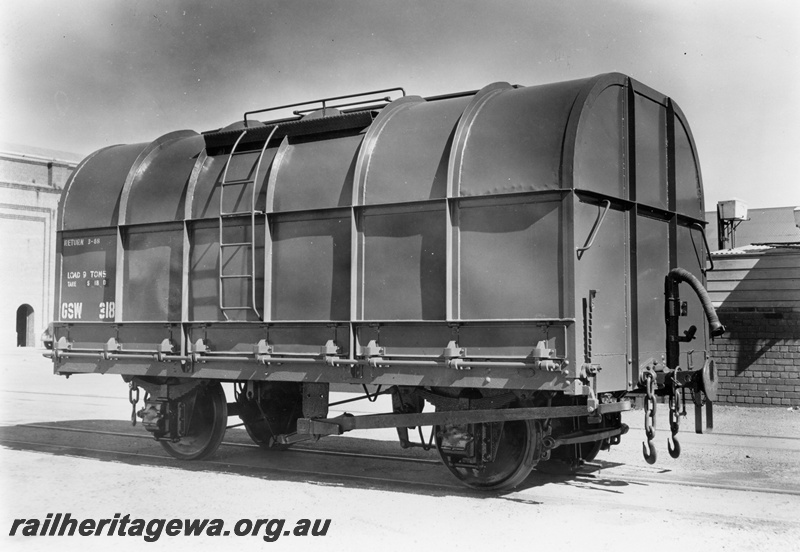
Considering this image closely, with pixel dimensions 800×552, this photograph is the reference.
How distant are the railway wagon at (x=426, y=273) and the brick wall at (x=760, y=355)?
21.3 feet

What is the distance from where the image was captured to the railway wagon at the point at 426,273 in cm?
843

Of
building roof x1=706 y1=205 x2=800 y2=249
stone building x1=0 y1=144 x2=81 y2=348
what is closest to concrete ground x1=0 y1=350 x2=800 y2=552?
building roof x1=706 y1=205 x2=800 y2=249

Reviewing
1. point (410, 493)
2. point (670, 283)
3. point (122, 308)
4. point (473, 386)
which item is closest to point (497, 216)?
point (473, 386)

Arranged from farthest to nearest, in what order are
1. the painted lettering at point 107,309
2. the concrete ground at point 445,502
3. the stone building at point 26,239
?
1. the stone building at point 26,239
2. the painted lettering at point 107,309
3. the concrete ground at point 445,502

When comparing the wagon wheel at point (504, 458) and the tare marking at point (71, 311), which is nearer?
A: the wagon wheel at point (504, 458)

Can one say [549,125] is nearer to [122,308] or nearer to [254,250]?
[254,250]

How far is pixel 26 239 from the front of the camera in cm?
4428

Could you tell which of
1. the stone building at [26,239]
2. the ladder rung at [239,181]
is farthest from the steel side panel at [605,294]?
the stone building at [26,239]

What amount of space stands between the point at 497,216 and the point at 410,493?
10.4 feet

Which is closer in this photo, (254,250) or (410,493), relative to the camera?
(410,493)

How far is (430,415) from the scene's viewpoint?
29.6ft

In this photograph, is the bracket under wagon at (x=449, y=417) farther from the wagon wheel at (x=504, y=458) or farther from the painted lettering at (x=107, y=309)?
the painted lettering at (x=107, y=309)

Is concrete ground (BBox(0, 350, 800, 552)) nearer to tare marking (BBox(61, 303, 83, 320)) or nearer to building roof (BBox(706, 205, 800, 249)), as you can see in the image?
tare marking (BBox(61, 303, 83, 320))

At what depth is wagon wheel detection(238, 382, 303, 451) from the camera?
11.6 metres
